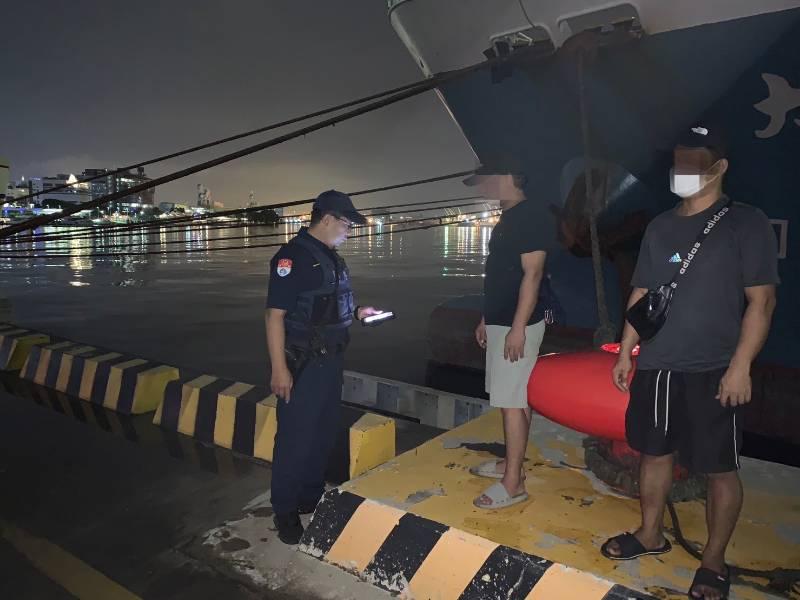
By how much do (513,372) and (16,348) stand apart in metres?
6.71

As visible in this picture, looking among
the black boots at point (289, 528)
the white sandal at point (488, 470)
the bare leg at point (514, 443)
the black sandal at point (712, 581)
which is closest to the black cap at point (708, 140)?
the bare leg at point (514, 443)

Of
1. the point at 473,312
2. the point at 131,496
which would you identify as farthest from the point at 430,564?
the point at 473,312

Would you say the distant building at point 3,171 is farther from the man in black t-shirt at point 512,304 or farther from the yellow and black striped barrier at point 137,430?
the man in black t-shirt at point 512,304

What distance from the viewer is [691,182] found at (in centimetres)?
233

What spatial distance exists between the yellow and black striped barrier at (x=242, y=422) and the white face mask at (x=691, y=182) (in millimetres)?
2696

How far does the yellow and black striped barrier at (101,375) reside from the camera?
5723 millimetres

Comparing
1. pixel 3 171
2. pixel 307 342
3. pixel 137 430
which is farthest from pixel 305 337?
pixel 3 171

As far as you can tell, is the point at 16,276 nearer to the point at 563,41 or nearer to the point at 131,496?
the point at 131,496

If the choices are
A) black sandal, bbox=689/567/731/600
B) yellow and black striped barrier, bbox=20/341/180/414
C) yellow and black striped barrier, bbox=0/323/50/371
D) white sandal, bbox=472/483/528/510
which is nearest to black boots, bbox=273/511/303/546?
white sandal, bbox=472/483/528/510

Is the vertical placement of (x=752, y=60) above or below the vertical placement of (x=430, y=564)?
above

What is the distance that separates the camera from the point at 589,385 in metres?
2.91

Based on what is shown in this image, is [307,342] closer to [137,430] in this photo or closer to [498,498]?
[498,498]

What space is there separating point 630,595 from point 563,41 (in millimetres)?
4558

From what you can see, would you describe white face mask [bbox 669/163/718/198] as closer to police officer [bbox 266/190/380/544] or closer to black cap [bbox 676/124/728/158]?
black cap [bbox 676/124/728/158]
